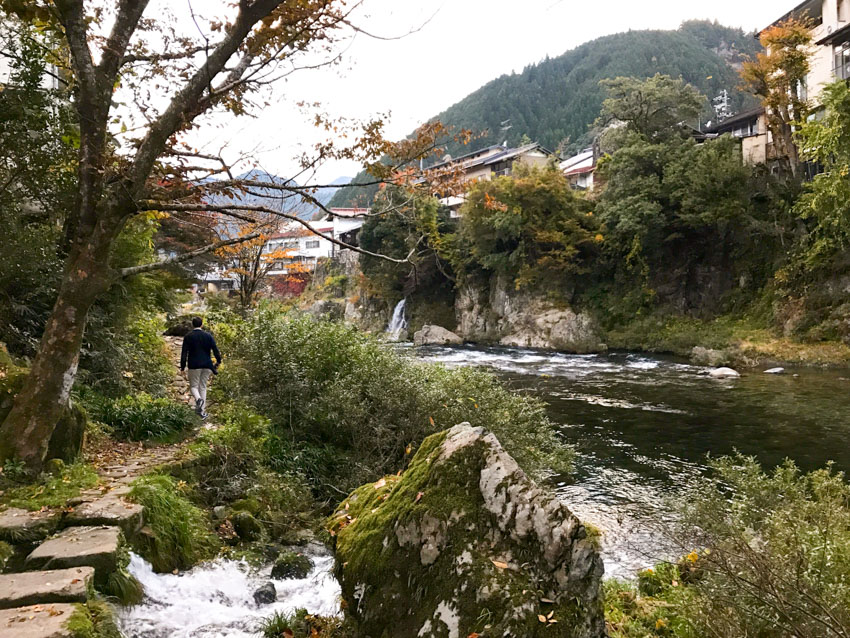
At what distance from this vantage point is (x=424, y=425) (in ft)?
27.8

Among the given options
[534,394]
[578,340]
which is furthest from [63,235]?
[578,340]

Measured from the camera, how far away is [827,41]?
2775 cm

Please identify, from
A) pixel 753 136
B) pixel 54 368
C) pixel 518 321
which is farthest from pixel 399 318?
pixel 54 368

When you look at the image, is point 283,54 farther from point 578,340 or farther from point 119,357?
point 578,340

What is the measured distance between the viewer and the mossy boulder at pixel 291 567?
17.7 ft

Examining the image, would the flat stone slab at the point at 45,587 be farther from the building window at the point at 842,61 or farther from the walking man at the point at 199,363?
the building window at the point at 842,61

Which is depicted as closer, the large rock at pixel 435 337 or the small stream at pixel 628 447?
the small stream at pixel 628 447

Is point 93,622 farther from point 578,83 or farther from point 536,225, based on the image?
point 578,83

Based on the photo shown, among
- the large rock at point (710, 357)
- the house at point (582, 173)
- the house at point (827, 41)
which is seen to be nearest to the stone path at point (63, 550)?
the large rock at point (710, 357)

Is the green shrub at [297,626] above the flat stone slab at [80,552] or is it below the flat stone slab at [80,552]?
below

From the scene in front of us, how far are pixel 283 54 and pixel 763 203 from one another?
102ft

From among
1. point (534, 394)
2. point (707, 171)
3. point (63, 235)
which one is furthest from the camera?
point (707, 171)

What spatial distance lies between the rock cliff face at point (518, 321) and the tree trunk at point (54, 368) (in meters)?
27.6

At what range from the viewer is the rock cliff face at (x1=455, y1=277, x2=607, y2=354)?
3291cm
